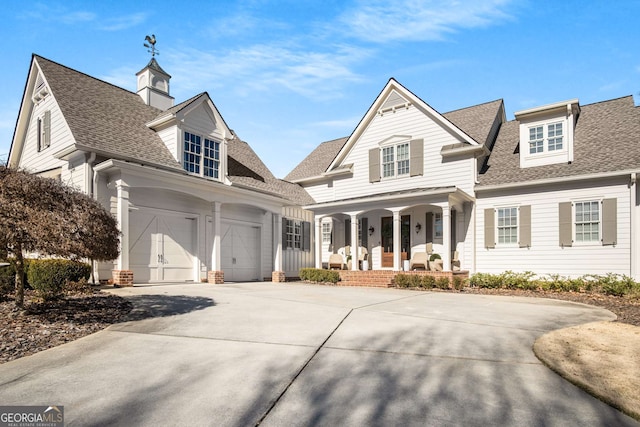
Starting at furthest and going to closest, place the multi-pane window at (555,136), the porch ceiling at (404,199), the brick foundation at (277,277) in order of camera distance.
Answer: the brick foundation at (277,277) < the multi-pane window at (555,136) < the porch ceiling at (404,199)

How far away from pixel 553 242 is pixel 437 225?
4470 mm

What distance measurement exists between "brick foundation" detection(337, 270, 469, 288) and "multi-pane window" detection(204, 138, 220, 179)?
6.77m

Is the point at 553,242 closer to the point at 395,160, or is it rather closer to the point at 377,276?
the point at 377,276

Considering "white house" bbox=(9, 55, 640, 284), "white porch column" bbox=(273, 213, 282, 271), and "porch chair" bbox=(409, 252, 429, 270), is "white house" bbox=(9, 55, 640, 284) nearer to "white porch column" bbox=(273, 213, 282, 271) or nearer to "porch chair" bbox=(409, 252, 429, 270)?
"white porch column" bbox=(273, 213, 282, 271)

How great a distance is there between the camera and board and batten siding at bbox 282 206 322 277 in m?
20.0

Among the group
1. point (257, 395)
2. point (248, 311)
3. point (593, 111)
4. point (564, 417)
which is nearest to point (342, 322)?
point (248, 311)

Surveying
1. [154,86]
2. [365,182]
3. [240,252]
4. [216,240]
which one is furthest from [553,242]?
[154,86]

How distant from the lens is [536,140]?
16.6 metres

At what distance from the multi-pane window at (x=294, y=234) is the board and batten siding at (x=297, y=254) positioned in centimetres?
21

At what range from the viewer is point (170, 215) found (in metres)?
14.7

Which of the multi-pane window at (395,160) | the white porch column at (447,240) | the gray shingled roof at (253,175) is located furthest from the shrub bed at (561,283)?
the gray shingled roof at (253,175)

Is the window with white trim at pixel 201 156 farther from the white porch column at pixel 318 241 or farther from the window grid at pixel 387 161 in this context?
the window grid at pixel 387 161

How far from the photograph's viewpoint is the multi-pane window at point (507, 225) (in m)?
16.3

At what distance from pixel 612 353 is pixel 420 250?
499 inches
